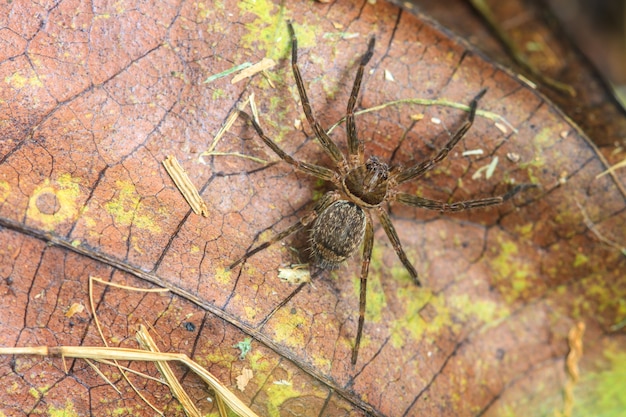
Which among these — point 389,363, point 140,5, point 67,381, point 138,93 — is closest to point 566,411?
point 389,363

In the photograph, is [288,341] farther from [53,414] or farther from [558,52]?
[558,52]

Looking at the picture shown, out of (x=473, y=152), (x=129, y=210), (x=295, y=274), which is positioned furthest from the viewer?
(x=473, y=152)

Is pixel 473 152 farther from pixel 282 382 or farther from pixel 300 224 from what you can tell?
pixel 282 382

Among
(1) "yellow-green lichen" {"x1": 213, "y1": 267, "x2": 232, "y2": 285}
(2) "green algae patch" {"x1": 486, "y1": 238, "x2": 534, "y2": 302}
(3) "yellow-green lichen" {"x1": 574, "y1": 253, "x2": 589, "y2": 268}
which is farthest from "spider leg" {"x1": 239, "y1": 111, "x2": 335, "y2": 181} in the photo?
(3) "yellow-green lichen" {"x1": 574, "y1": 253, "x2": 589, "y2": 268}

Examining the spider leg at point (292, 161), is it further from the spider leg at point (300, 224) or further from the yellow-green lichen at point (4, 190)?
the yellow-green lichen at point (4, 190)

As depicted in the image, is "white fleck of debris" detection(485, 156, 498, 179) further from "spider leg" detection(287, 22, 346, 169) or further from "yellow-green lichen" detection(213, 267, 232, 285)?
"yellow-green lichen" detection(213, 267, 232, 285)

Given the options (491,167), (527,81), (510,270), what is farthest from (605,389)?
(527,81)
